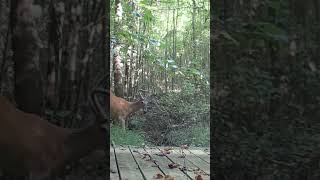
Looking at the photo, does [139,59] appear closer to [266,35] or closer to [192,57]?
[192,57]

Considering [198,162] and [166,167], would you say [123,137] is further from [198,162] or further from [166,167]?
[166,167]

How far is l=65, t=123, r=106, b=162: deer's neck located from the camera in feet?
6.38

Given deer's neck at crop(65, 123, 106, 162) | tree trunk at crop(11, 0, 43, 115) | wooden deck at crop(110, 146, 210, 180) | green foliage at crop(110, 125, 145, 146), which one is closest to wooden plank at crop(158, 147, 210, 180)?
wooden deck at crop(110, 146, 210, 180)

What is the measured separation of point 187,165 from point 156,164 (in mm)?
242

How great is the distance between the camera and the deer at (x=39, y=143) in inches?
73.9

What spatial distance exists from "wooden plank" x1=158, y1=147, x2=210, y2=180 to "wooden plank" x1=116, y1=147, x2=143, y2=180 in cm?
36

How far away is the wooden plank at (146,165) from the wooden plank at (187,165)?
0.22 metres

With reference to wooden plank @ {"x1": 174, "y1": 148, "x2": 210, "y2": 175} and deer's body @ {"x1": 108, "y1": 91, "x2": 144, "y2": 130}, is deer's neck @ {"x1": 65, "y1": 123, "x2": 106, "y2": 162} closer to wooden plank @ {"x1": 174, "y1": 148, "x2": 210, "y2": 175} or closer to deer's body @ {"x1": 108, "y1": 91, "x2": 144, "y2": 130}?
wooden plank @ {"x1": 174, "y1": 148, "x2": 210, "y2": 175}

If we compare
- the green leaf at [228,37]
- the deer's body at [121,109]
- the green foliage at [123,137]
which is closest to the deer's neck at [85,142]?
the green leaf at [228,37]

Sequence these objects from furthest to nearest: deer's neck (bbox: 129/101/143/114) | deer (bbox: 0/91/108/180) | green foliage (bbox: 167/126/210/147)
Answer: green foliage (bbox: 167/126/210/147)
deer's neck (bbox: 129/101/143/114)
deer (bbox: 0/91/108/180)

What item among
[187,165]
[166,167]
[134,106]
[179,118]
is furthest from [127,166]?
[179,118]

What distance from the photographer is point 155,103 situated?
8078mm

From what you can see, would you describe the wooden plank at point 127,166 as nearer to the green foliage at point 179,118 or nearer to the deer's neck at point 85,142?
the deer's neck at point 85,142

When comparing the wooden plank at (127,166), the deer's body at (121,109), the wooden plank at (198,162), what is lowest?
the wooden plank at (198,162)
